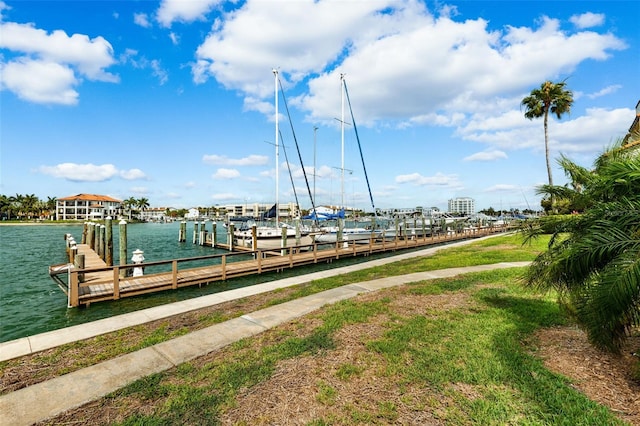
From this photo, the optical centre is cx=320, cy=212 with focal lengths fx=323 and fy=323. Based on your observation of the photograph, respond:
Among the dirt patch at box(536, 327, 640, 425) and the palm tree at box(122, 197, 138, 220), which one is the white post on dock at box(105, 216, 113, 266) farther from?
the palm tree at box(122, 197, 138, 220)

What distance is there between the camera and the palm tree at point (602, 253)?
10.7 ft

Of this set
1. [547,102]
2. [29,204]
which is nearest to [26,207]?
[29,204]

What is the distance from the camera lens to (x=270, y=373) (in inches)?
190

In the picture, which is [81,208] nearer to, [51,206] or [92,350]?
[51,206]

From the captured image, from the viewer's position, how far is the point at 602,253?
367 centimetres

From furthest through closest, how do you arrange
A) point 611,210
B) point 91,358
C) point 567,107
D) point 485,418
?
1. point 567,107
2. point 91,358
3. point 611,210
4. point 485,418

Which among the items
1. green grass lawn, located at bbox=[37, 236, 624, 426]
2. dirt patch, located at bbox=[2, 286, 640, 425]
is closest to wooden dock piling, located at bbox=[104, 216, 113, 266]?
dirt patch, located at bbox=[2, 286, 640, 425]

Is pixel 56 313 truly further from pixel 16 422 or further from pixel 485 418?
pixel 485 418

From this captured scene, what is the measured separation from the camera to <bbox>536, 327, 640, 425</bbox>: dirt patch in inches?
158

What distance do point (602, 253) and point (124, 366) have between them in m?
6.99

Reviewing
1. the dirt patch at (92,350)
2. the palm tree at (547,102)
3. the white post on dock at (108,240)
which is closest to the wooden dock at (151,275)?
the white post on dock at (108,240)

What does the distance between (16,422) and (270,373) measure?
3112mm

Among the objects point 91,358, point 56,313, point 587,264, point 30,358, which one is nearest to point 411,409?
point 587,264

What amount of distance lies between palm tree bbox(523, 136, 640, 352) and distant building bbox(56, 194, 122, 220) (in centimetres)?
14754
